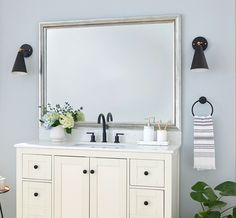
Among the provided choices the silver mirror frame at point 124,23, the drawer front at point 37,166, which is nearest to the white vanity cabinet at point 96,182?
the drawer front at point 37,166

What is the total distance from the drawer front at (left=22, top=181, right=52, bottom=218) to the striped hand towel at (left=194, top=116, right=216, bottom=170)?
3.77 ft

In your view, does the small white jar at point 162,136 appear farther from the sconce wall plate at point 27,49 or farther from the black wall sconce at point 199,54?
the sconce wall plate at point 27,49

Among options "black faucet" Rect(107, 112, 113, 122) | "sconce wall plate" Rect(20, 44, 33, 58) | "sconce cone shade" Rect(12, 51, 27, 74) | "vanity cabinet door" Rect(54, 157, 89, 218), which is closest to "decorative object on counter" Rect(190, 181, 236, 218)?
"vanity cabinet door" Rect(54, 157, 89, 218)

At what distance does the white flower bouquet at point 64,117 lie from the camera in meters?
3.17

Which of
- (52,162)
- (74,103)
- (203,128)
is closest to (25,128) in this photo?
(74,103)

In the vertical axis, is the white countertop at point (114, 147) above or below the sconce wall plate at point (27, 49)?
below

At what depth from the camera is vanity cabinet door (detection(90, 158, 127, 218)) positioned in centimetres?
271

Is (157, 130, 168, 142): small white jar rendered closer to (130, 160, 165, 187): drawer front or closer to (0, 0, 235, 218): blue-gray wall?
(0, 0, 235, 218): blue-gray wall

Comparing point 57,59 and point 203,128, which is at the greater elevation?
point 57,59

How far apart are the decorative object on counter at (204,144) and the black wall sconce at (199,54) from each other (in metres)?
0.39

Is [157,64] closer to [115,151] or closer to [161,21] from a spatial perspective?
[161,21]

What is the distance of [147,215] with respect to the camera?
2654 millimetres

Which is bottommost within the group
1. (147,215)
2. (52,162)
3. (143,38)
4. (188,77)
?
(147,215)

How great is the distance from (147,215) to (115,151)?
0.49 m
